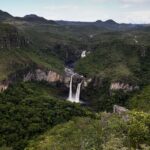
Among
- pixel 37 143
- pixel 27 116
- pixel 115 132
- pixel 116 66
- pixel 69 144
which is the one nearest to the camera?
pixel 115 132

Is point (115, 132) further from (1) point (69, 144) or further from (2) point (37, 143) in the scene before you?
(2) point (37, 143)

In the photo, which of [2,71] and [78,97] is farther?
[78,97]

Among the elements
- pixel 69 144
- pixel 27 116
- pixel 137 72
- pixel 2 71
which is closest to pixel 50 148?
pixel 69 144

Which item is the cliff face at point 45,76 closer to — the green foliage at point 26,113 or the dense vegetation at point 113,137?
the green foliage at point 26,113

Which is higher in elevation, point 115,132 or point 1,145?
point 115,132

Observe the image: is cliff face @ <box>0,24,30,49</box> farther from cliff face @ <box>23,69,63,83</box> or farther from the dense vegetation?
the dense vegetation

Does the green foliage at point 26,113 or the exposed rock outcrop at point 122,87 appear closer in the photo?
the green foliage at point 26,113

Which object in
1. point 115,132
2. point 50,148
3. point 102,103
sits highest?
point 115,132

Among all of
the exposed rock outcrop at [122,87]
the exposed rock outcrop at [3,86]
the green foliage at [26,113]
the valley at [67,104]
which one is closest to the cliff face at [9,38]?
the valley at [67,104]
